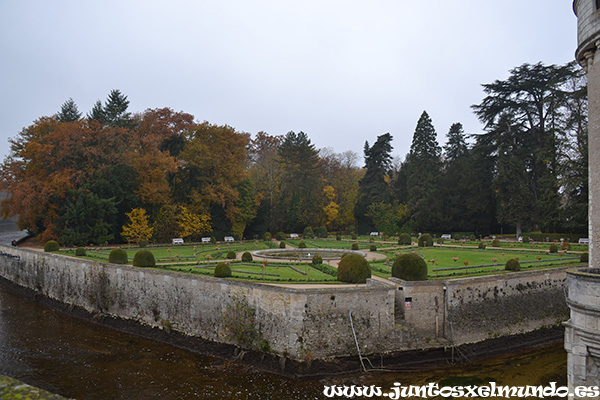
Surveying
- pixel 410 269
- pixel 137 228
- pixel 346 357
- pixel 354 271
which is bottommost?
pixel 346 357

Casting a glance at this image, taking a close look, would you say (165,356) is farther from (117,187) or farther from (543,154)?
(543,154)

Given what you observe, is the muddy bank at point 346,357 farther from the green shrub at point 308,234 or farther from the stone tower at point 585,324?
the green shrub at point 308,234

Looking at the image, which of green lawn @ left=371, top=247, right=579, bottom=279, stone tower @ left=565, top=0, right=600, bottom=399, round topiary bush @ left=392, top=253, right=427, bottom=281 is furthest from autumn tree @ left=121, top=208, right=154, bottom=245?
stone tower @ left=565, top=0, right=600, bottom=399

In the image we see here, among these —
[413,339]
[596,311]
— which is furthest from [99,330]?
[596,311]

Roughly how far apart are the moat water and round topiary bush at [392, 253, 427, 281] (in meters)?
3.28

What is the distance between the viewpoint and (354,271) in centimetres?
1600

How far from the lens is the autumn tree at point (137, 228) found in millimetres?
31609

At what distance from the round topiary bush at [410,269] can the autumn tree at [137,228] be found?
22.7 m

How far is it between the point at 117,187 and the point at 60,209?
14.3 ft

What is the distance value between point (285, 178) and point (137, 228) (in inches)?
830

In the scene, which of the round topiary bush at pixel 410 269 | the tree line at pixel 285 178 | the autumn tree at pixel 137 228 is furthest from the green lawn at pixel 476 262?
the autumn tree at pixel 137 228

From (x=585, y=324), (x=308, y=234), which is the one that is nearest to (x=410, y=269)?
(x=585, y=324)

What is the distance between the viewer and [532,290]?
56.4 ft

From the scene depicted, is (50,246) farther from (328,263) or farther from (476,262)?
(476,262)
